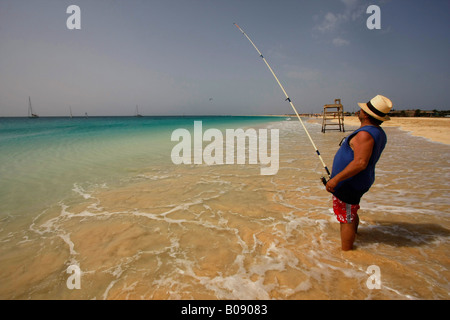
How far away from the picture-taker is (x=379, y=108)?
2.42 meters

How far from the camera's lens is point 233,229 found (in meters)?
3.64

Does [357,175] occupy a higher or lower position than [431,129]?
lower

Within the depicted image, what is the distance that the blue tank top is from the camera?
2438 mm

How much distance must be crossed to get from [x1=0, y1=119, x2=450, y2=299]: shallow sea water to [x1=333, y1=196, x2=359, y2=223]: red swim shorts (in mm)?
530

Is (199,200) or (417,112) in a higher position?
(417,112)

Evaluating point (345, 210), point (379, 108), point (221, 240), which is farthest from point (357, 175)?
point (221, 240)

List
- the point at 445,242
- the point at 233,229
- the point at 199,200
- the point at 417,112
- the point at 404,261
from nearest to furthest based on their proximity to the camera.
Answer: the point at 404,261 < the point at 445,242 < the point at 233,229 < the point at 199,200 < the point at 417,112

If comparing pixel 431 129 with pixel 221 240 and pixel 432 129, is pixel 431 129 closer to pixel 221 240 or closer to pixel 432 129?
pixel 432 129

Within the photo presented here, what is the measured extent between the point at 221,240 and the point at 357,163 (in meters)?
2.24

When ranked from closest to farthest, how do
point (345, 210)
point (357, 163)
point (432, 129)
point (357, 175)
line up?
point (357, 163) → point (357, 175) → point (345, 210) → point (432, 129)
